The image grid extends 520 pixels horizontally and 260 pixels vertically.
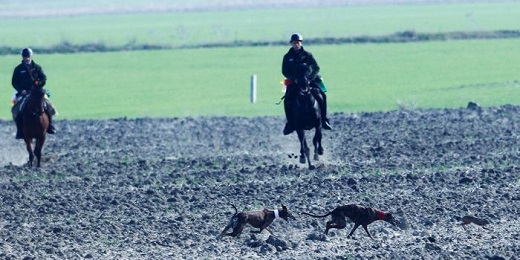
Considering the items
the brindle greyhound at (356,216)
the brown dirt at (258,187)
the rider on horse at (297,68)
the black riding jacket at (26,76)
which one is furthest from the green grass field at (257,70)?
the brindle greyhound at (356,216)

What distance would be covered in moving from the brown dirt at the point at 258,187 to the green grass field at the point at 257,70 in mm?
5752

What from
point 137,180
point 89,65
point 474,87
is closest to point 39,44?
point 89,65

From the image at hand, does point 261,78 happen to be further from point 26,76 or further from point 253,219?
point 253,219

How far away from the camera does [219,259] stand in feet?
46.3

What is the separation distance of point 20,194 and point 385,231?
575 centimetres

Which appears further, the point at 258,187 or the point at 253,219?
the point at 258,187

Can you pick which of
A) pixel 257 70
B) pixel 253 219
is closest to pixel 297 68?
pixel 253 219

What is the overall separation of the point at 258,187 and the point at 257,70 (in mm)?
24371

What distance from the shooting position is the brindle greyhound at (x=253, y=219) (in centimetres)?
1495

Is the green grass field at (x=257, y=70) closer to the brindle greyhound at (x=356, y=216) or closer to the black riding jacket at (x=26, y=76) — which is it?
the black riding jacket at (x=26, y=76)

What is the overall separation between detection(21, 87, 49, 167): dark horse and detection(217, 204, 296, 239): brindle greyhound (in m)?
7.82

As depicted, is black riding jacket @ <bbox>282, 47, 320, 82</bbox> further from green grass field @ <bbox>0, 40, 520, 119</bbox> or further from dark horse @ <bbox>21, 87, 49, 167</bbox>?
green grass field @ <bbox>0, 40, 520, 119</bbox>

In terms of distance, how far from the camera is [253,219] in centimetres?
1502

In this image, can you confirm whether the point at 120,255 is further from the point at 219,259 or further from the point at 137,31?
the point at 137,31
